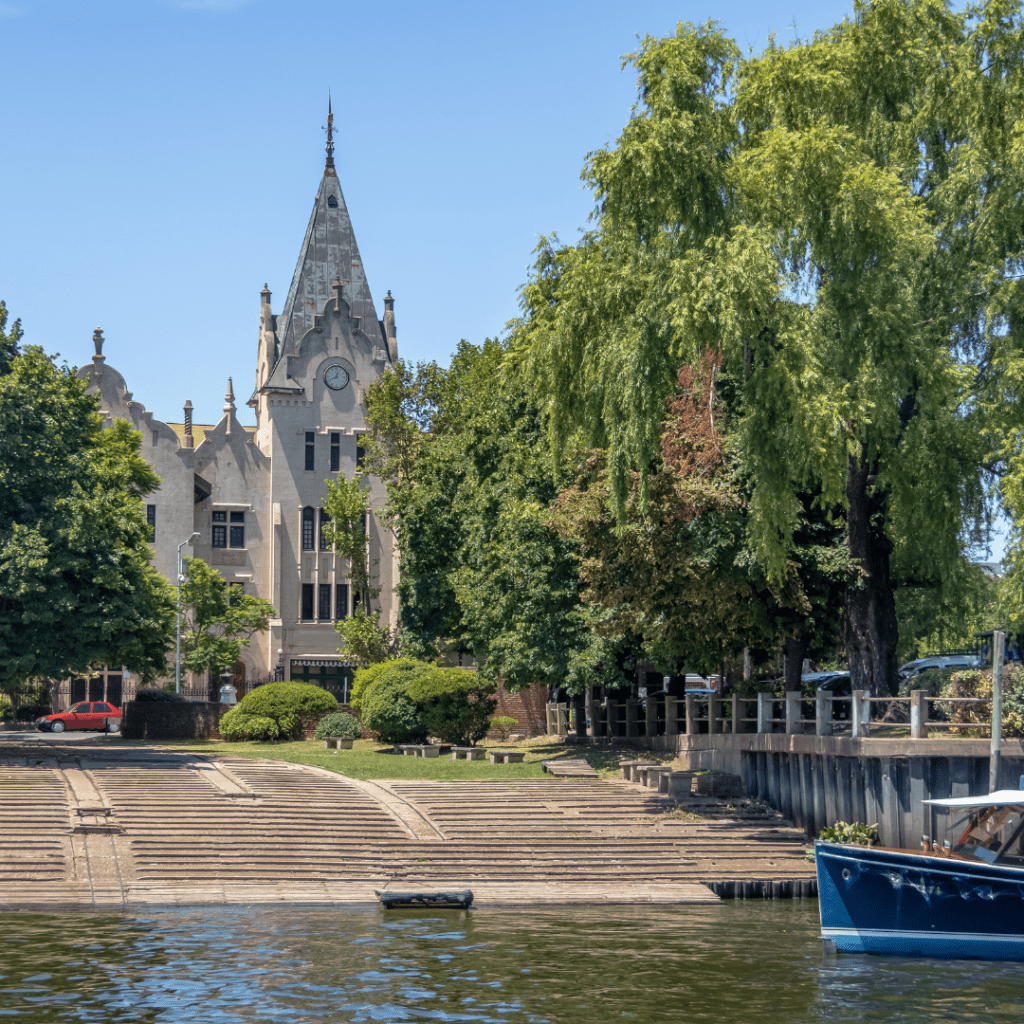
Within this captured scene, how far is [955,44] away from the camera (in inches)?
1167

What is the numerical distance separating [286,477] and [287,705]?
28627mm

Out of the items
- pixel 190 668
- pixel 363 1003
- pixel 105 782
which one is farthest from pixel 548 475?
pixel 190 668

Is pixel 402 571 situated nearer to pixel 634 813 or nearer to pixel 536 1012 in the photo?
pixel 634 813

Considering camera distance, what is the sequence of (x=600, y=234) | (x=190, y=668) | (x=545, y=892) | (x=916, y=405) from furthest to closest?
1. (x=190, y=668)
2. (x=600, y=234)
3. (x=916, y=405)
4. (x=545, y=892)

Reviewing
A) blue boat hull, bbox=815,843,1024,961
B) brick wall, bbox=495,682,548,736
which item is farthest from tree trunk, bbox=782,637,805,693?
brick wall, bbox=495,682,548,736

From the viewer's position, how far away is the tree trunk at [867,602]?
30000mm

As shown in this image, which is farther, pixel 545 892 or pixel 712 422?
pixel 712 422

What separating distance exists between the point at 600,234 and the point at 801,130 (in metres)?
4.87

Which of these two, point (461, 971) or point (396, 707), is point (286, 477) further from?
point (461, 971)

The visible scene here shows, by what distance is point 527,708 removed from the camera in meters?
53.6

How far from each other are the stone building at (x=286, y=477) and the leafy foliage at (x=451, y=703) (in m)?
30.5

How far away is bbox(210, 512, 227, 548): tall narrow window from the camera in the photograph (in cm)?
7425

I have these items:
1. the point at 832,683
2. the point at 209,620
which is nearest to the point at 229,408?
the point at 209,620

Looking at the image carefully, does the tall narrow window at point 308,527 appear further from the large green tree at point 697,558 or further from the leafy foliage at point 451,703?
the large green tree at point 697,558
